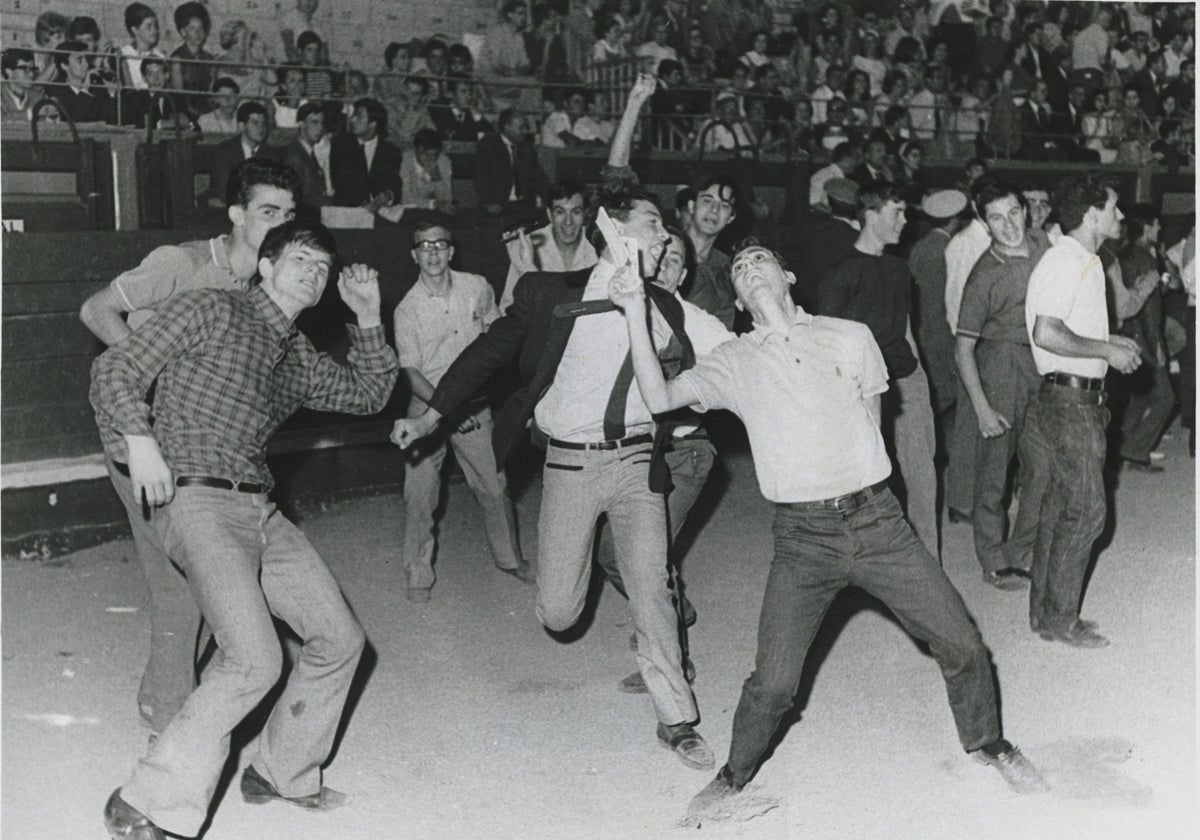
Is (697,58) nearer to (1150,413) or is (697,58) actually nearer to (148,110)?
(1150,413)

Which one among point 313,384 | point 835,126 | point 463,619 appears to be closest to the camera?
point 313,384

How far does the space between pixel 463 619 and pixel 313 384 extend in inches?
102

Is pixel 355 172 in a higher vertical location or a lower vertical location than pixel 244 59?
lower

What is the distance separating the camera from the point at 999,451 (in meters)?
7.61

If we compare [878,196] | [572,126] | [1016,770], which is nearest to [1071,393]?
[878,196]

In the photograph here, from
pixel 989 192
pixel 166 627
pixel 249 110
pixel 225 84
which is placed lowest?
pixel 166 627

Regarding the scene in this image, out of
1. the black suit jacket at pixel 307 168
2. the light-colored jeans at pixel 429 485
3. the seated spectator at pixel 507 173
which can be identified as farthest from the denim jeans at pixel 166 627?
the seated spectator at pixel 507 173

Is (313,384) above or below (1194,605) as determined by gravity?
above

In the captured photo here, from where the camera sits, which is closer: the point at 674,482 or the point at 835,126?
the point at 674,482

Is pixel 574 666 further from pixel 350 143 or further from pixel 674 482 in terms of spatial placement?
pixel 350 143

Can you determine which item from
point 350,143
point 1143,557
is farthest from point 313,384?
point 350,143

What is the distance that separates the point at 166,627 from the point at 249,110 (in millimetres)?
6044

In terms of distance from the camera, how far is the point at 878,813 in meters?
4.70

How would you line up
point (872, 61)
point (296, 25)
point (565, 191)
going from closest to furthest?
point (565, 191) < point (296, 25) < point (872, 61)
